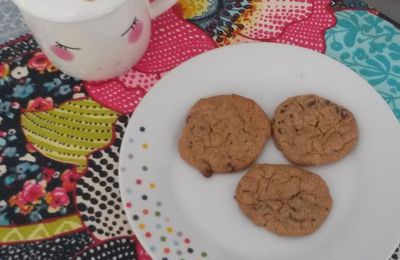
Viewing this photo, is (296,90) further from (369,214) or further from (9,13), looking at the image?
(9,13)

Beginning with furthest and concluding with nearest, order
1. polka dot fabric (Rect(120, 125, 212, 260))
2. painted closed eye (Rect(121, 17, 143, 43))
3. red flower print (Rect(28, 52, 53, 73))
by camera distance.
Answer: red flower print (Rect(28, 52, 53, 73))
painted closed eye (Rect(121, 17, 143, 43))
polka dot fabric (Rect(120, 125, 212, 260))

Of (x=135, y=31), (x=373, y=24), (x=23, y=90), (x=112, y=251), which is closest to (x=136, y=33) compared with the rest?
(x=135, y=31)

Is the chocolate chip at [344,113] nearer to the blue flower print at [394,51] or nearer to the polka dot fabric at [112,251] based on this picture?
the blue flower print at [394,51]

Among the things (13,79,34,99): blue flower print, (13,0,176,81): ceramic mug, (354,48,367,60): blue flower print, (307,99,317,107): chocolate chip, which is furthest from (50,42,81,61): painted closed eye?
(354,48,367,60): blue flower print

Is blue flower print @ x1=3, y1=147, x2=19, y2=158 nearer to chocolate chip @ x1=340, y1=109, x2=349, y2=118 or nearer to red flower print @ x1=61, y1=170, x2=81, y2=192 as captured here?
red flower print @ x1=61, y1=170, x2=81, y2=192

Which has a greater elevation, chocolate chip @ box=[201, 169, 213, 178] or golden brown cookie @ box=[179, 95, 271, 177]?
golden brown cookie @ box=[179, 95, 271, 177]

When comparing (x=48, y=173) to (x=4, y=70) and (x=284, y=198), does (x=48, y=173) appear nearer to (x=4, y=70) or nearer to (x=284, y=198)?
(x=4, y=70)

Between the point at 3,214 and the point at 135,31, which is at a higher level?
the point at 135,31

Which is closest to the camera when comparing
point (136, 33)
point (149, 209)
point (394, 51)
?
point (149, 209)
